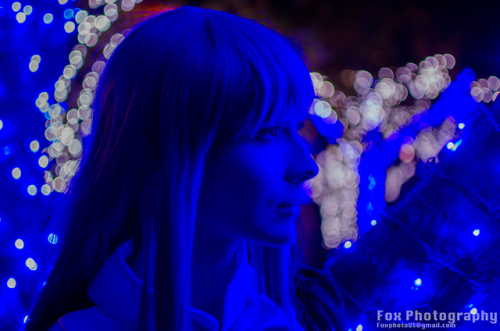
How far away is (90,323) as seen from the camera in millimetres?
551

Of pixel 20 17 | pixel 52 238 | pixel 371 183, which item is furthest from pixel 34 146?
pixel 371 183

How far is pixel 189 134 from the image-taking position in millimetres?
523

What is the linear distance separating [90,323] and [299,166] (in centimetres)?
41

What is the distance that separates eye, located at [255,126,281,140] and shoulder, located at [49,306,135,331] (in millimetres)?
360

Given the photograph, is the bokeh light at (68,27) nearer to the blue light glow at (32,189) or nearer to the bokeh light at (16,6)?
the bokeh light at (16,6)

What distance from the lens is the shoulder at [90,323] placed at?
1.79 ft

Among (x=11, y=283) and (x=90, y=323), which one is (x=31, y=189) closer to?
(x=11, y=283)

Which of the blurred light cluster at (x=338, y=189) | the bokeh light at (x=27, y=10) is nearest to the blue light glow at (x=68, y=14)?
the bokeh light at (x=27, y=10)

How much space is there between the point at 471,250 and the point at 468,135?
0.24m

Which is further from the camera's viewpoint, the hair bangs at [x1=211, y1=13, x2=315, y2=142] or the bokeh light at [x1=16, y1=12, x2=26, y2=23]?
the bokeh light at [x1=16, y1=12, x2=26, y2=23]

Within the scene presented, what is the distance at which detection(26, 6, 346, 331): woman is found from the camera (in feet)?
1.71

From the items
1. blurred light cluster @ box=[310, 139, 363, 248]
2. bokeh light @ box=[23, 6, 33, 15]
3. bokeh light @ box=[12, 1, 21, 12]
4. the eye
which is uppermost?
bokeh light @ box=[12, 1, 21, 12]

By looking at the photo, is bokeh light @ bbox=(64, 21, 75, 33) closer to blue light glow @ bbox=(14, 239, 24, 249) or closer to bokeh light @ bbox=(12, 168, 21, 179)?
bokeh light @ bbox=(12, 168, 21, 179)

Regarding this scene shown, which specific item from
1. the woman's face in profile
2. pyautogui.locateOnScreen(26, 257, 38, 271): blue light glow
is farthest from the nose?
pyautogui.locateOnScreen(26, 257, 38, 271): blue light glow
